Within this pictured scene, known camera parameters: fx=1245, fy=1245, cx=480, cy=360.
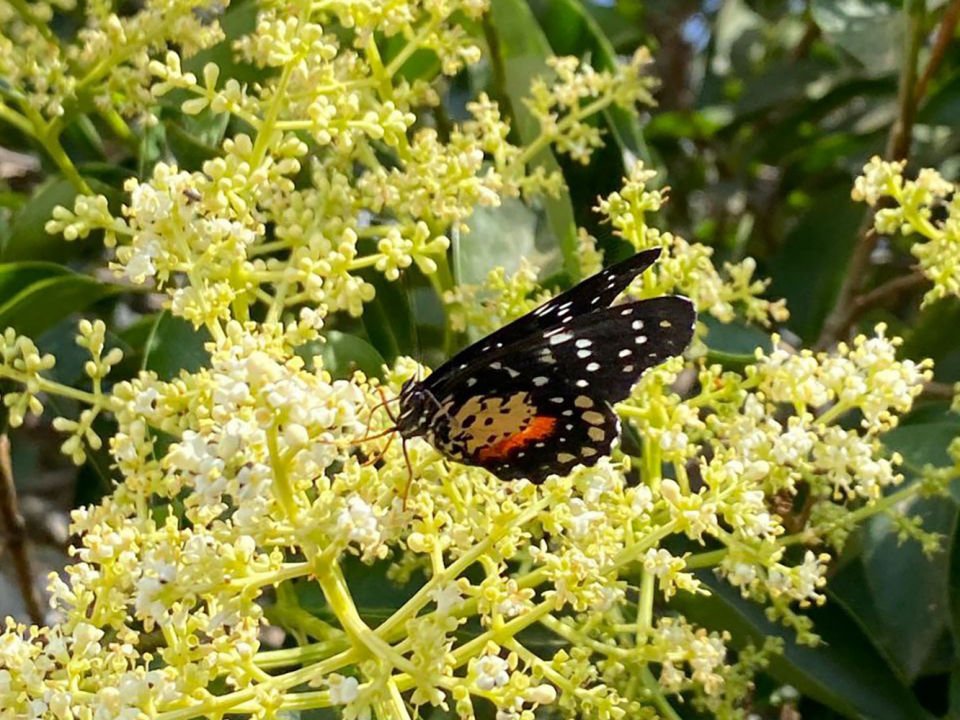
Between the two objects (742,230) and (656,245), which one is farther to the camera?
(742,230)

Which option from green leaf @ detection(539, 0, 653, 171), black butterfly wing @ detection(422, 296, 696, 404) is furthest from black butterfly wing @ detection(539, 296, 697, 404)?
green leaf @ detection(539, 0, 653, 171)

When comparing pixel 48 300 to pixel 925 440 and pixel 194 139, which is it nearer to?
pixel 194 139

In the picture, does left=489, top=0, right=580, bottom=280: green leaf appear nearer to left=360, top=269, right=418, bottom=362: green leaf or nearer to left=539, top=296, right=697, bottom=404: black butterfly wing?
left=360, top=269, right=418, bottom=362: green leaf

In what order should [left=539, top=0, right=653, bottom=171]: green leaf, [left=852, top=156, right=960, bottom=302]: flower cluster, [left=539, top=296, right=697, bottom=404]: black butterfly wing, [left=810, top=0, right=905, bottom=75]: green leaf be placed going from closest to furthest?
[left=539, top=296, right=697, bottom=404]: black butterfly wing < [left=852, top=156, right=960, bottom=302]: flower cluster < [left=539, top=0, right=653, bottom=171]: green leaf < [left=810, top=0, right=905, bottom=75]: green leaf

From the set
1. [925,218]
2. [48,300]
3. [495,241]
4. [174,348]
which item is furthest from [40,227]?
[925,218]

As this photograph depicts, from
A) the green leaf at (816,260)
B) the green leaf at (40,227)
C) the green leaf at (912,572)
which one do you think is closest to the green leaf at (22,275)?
the green leaf at (40,227)

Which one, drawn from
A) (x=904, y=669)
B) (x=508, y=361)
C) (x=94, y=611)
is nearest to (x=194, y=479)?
(x=94, y=611)
